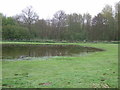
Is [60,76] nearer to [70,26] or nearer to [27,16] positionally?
[70,26]

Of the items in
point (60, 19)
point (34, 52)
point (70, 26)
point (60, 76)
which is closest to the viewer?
point (60, 76)

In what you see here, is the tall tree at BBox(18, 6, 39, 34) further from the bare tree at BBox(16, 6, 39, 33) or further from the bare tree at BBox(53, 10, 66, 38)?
the bare tree at BBox(53, 10, 66, 38)

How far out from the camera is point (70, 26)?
196 ft

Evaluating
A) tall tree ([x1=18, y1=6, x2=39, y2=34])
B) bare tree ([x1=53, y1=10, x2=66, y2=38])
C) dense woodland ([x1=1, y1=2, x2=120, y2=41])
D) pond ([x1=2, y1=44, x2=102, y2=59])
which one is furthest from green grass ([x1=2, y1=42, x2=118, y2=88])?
bare tree ([x1=53, y1=10, x2=66, y2=38])

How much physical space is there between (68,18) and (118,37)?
19066 millimetres

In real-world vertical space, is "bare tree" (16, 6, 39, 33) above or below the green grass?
above

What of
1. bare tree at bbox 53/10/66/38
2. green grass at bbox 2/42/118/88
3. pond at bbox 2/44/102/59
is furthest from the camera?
bare tree at bbox 53/10/66/38

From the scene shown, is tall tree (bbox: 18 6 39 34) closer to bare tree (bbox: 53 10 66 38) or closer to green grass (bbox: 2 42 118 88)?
bare tree (bbox: 53 10 66 38)

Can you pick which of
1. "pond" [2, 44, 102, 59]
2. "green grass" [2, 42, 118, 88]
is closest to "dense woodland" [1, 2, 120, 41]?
"pond" [2, 44, 102, 59]

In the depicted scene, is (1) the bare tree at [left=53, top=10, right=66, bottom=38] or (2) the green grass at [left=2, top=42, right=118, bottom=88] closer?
(2) the green grass at [left=2, top=42, right=118, bottom=88]

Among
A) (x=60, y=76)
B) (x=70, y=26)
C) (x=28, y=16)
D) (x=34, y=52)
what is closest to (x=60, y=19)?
(x=70, y=26)

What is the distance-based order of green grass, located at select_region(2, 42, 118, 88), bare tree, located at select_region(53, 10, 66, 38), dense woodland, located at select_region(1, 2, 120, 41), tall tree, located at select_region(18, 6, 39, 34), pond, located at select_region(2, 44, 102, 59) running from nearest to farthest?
green grass, located at select_region(2, 42, 118, 88), pond, located at select_region(2, 44, 102, 59), dense woodland, located at select_region(1, 2, 120, 41), tall tree, located at select_region(18, 6, 39, 34), bare tree, located at select_region(53, 10, 66, 38)

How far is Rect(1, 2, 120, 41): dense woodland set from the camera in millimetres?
55219

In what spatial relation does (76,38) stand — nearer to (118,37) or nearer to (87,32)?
(87,32)
